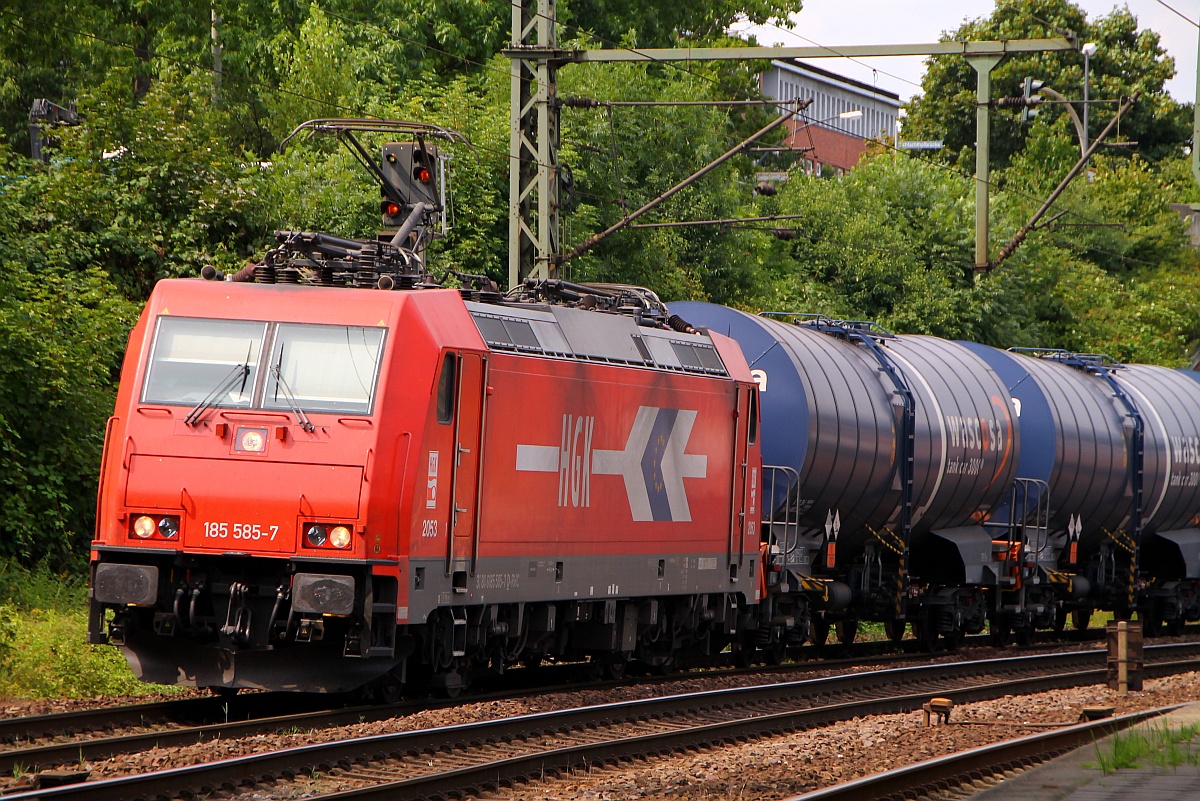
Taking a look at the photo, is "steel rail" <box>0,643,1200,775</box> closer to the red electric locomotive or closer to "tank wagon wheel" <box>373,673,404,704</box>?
"tank wagon wheel" <box>373,673,404,704</box>

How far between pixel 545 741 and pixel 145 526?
11.2 feet

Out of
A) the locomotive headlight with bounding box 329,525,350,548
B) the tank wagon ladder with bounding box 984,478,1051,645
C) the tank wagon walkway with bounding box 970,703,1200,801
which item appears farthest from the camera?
the tank wagon ladder with bounding box 984,478,1051,645

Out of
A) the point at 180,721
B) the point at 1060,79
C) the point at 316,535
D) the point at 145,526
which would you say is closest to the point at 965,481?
the point at 316,535

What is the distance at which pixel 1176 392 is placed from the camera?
2795 centimetres

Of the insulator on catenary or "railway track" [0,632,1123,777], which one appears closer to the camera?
"railway track" [0,632,1123,777]

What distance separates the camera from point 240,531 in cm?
1196

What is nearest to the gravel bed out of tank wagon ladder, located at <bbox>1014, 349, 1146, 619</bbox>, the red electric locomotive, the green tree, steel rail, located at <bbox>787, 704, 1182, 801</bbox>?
steel rail, located at <bbox>787, 704, 1182, 801</bbox>

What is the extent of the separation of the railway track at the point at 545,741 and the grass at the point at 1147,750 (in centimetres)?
300

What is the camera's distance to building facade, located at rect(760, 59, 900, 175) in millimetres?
85250

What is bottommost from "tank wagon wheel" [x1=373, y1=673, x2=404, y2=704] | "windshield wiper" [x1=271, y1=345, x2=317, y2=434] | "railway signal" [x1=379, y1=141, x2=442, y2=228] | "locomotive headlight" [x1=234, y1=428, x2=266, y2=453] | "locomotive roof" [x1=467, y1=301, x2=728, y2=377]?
"tank wagon wheel" [x1=373, y1=673, x2=404, y2=704]

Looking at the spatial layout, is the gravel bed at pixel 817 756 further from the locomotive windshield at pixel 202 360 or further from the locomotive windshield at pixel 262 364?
the locomotive windshield at pixel 202 360

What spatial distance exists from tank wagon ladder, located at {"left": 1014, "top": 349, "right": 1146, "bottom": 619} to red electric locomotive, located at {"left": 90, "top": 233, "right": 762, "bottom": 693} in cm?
1393

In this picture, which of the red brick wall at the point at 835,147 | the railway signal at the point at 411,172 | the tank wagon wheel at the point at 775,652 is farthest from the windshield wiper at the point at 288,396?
the red brick wall at the point at 835,147

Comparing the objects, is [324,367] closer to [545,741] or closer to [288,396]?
[288,396]
